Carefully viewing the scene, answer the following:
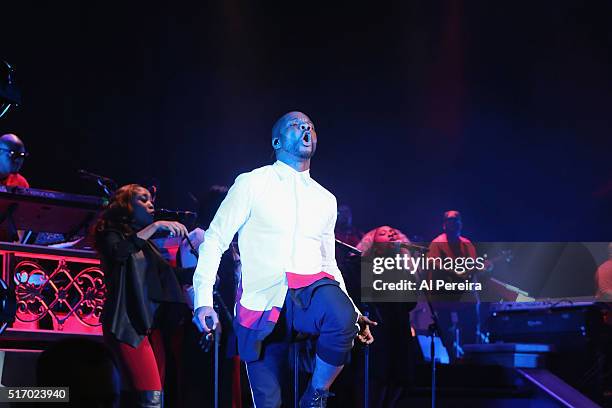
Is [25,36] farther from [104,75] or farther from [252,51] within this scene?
[252,51]

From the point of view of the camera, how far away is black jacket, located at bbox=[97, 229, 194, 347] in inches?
182

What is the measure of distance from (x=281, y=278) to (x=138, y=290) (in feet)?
4.46

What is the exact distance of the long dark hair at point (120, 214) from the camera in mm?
4965

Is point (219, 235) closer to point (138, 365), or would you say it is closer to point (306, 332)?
point (306, 332)

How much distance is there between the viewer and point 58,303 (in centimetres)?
556

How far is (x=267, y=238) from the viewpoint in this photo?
3.82 m

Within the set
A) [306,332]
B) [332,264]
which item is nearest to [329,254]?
[332,264]

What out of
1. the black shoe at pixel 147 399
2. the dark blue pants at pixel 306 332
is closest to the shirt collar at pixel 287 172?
the dark blue pants at pixel 306 332

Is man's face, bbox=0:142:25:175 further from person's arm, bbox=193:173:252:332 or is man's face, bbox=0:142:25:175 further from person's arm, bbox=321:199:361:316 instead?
person's arm, bbox=321:199:361:316

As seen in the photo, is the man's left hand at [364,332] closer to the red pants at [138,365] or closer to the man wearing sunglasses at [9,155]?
the red pants at [138,365]

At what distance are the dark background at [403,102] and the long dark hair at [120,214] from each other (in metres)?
4.42

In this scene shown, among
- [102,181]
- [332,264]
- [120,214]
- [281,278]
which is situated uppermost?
[102,181]

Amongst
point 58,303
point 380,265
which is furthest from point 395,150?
point 58,303

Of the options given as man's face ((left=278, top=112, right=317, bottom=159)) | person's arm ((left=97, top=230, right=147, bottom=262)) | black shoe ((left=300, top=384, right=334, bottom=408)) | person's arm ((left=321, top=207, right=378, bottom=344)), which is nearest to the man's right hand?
black shoe ((left=300, top=384, right=334, bottom=408))
